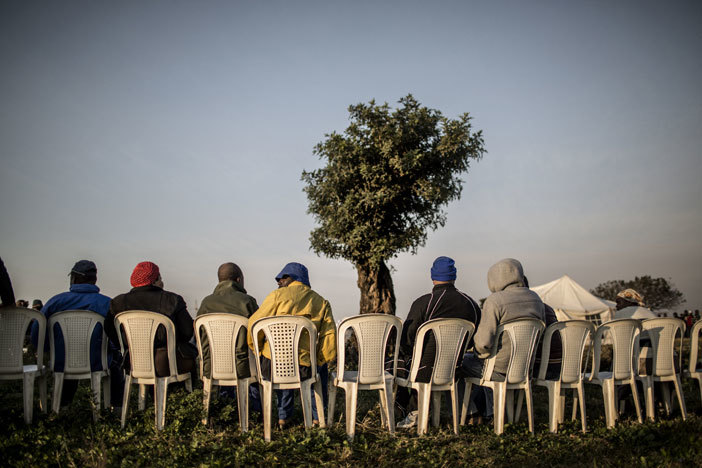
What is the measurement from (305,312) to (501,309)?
2.38 meters

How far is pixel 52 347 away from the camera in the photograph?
5598 millimetres

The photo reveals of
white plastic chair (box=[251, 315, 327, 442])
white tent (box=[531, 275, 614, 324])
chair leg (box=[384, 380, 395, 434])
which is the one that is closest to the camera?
white plastic chair (box=[251, 315, 327, 442])

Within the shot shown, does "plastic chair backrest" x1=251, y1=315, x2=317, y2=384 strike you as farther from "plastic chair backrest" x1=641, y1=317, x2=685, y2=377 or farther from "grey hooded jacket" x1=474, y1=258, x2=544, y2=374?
"plastic chair backrest" x1=641, y1=317, x2=685, y2=377

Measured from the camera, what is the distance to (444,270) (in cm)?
593

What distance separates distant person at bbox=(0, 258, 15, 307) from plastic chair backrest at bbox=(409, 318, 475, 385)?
16.0 ft

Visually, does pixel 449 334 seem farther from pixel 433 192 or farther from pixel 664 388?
pixel 433 192

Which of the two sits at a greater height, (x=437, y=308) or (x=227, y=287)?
(x=227, y=287)

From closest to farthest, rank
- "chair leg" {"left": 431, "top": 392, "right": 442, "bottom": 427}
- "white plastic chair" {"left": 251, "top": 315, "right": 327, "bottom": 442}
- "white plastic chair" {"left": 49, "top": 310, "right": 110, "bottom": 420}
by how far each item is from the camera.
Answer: "white plastic chair" {"left": 251, "top": 315, "right": 327, "bottom": 442}, "chair leg" {"left": 431, "top": 392, "right": 442, "bottom": 427}, "white plastic chair" {"left": 49, "top": 310, "right": 110, "bottom": 420}

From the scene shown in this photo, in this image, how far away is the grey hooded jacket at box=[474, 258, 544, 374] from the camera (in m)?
5.43

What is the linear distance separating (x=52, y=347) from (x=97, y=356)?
0.51 m

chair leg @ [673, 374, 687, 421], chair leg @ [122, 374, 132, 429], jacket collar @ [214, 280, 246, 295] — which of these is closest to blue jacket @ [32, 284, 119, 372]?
chair leg @ [122, 374, 132, 429]

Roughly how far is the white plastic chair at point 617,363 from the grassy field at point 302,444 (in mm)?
280

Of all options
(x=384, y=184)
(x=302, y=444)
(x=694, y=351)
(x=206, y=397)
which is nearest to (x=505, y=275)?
(x=694, y=351)

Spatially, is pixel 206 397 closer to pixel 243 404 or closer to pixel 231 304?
pixel 243 404
